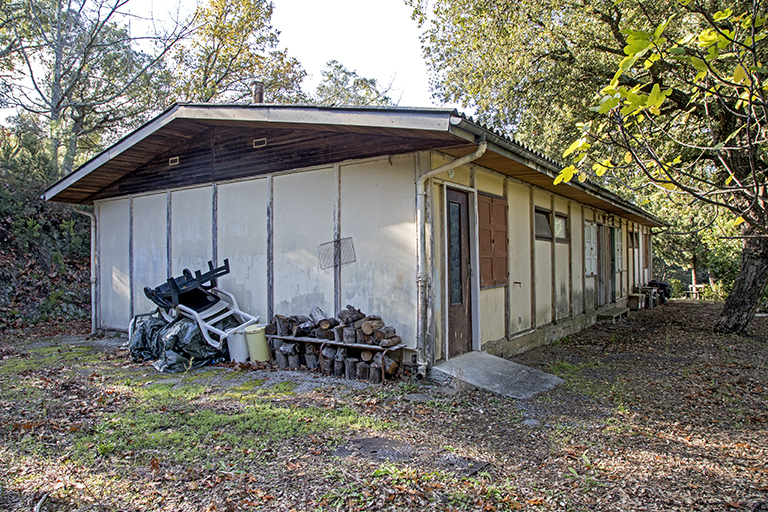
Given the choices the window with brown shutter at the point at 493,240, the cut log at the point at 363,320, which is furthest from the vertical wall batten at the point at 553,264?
the cut log at the point at 363,320

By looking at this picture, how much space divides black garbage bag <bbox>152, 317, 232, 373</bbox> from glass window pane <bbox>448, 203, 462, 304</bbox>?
3.38 metres

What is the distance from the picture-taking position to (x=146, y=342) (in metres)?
7.06

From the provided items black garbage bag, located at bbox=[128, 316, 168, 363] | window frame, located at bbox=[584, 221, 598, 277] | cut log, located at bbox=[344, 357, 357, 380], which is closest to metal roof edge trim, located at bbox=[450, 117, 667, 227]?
window frame, located at bbox=[584, 221, 598, 277]

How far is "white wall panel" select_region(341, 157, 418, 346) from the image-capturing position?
18.7 ft

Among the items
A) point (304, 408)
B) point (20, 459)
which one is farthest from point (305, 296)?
point (20, 459)

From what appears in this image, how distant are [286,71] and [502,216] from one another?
15.8 metres

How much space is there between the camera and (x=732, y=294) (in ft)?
30.9

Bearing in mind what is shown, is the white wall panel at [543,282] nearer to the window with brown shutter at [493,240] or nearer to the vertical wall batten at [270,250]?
the window with brown shutter at [493,240]

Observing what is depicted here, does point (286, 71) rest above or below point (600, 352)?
above

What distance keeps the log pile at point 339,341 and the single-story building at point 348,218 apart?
26cm

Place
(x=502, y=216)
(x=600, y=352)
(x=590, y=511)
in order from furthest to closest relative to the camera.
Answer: (x=600, y=352), (x=502, y=216), (x=590, y=511)

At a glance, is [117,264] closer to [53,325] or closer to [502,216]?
[53,325]

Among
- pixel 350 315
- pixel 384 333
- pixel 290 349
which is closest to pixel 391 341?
pixel 384 333

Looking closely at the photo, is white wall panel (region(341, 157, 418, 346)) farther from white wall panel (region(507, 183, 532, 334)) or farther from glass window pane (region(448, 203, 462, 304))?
white wall panel (region(507, 183, 532, 334))
